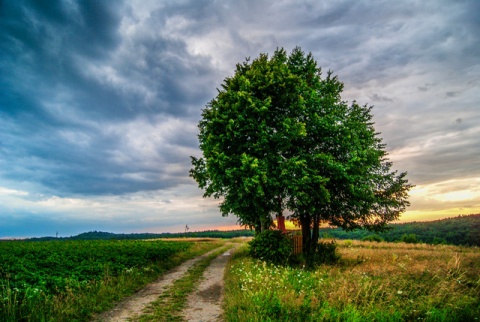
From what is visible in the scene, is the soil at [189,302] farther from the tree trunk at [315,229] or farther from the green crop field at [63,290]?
the tree trunk at [315,229]

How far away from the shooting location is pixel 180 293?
36.0ft

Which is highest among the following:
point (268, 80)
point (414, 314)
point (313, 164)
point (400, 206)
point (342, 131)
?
point (268, 80)

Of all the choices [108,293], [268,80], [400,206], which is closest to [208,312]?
[108,293]

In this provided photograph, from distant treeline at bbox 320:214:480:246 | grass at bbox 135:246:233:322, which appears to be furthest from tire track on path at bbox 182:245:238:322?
distant treeline at bbox 320:214:480:246

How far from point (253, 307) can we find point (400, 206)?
76.7ft

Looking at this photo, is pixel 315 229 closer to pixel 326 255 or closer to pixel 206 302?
pixel 326 255

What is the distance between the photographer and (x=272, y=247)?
1817 centimetres

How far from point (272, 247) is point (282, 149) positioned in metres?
6.42

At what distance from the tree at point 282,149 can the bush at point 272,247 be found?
1.56 metres

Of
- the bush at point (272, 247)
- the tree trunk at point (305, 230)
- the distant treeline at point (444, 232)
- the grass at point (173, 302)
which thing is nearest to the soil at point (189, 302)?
the grass at point (173, 302)

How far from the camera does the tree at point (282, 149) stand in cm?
1844

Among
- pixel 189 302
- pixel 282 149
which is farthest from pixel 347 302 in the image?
pixel 282 149

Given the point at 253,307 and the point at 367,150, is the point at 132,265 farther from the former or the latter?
the point at 367,150

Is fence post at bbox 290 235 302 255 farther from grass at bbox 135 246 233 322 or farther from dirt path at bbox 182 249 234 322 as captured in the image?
grass at bbox 135 246 233 322
